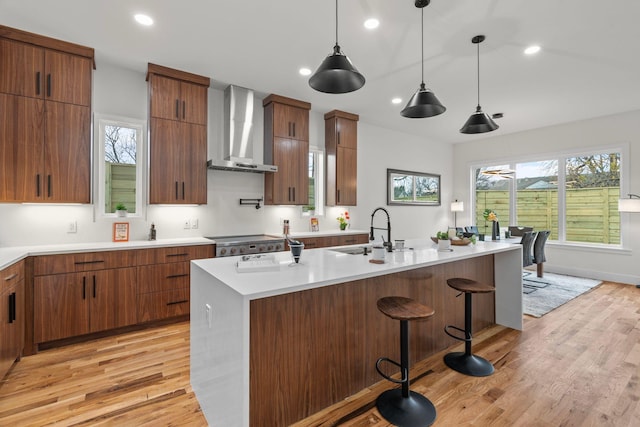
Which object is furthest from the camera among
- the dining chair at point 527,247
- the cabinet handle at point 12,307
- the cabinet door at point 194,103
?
the dining chair at point 527,247

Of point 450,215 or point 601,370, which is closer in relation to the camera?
point 601,370

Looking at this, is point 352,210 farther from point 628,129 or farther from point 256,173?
point 628,129

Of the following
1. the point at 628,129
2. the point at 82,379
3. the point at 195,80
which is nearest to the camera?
the point at 82,379

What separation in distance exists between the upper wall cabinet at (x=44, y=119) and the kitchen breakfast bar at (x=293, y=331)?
2031mm

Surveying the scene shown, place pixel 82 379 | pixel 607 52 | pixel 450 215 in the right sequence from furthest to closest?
pixel 450 215
pixel 607 52
pixel 82 379

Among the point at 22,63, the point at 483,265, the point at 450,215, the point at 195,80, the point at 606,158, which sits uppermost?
the point at 195,80

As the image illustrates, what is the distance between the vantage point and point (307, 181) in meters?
4.73

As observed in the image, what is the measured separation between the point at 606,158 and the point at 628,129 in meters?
0.54

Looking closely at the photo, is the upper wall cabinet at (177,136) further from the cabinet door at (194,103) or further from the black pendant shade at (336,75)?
the black pendant shade at (336,75)

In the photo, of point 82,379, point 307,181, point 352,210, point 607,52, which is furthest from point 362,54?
point 82,379

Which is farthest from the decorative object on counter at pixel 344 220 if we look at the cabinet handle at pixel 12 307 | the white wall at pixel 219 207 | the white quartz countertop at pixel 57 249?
the cabinet handle at pixel 12 307

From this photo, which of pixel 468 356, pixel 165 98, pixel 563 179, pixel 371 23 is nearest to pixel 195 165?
pixel 165 98

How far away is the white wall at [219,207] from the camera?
315 cm

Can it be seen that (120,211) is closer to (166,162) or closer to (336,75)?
(166,162)
